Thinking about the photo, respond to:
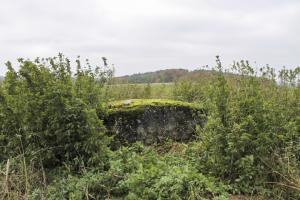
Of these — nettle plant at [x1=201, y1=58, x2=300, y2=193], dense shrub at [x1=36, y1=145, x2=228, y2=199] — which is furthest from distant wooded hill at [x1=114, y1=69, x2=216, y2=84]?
dense shrub at [x1=36, y1=145, x2=228, y2=199]

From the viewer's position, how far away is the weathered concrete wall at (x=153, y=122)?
7.71 metres

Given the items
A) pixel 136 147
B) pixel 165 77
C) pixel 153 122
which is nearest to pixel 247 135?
pixel 136 147

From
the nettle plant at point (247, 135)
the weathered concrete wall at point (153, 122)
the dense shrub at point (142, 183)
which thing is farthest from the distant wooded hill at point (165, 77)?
the dense shrub at point (142, 183)

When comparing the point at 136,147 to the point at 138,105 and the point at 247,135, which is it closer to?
the point at 138,105

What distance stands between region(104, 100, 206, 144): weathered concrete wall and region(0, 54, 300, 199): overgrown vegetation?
0.70m

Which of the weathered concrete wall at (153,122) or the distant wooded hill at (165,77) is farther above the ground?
the distant wooded hill at (165,77)

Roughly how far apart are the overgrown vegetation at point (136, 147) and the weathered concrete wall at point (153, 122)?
2.30 feet

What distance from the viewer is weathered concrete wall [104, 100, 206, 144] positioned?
7.71 m

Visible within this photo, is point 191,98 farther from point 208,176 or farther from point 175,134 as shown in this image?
point 208,176

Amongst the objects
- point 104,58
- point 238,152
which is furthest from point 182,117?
point 238,152

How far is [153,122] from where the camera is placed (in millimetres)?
7914

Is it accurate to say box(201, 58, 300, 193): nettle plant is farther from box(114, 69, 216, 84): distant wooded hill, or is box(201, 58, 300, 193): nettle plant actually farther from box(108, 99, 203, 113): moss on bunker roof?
box(114, 69, 216, 84): distant wooded hill

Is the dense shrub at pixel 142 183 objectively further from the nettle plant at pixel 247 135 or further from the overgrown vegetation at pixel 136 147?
the nettle plant at pixel 247 135

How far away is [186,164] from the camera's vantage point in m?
6.09
